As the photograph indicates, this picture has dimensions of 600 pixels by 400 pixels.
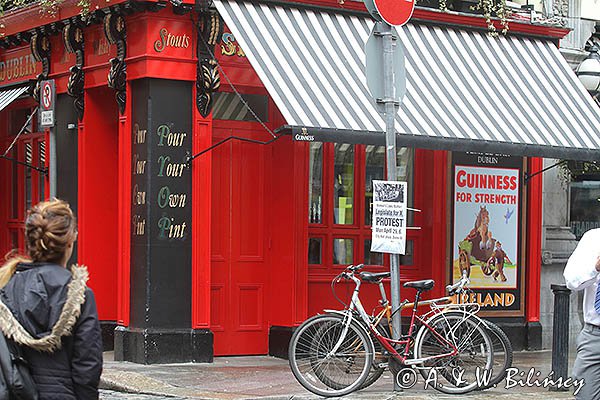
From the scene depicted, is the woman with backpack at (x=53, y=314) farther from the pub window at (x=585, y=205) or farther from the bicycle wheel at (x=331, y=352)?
the pub window at (x=585, y=205)

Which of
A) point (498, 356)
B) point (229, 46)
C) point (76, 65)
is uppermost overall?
point (229, 46)

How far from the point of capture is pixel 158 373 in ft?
39.7

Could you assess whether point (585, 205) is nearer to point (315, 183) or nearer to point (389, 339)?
point (315, 183)

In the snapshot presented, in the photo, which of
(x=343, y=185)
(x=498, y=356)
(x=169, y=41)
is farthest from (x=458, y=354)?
(x=169, y=41)

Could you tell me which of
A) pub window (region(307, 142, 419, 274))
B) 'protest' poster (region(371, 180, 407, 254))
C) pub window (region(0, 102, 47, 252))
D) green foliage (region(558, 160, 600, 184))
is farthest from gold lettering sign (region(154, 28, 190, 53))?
green foliage (region(558, 160, 600, 184))

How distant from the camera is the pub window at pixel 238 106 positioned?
13.7 meters

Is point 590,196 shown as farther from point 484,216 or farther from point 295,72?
point 295,72

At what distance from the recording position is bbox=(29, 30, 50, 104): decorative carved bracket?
1483 centimetres

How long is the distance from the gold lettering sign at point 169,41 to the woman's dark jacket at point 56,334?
7509 millimetres

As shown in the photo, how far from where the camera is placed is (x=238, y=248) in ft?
45.2

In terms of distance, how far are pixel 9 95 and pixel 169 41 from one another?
3.65 meters

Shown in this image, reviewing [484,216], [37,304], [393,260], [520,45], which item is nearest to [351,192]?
[484,216]

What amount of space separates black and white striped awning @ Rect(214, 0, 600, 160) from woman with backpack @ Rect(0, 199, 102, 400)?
604 cm

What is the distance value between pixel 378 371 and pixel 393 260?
983 millimetres
